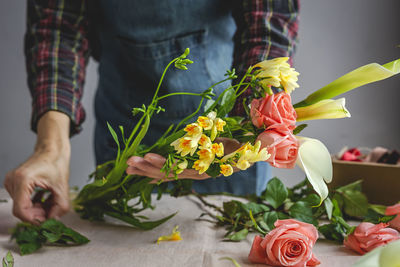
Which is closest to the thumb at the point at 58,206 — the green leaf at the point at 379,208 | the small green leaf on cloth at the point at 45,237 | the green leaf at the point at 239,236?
the small green leaf on cloth at the point at 45,237

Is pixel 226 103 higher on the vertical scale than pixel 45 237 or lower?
higher

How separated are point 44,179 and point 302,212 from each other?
45 centimetres

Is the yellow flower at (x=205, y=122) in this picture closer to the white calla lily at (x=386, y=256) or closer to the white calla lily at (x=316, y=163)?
the white calla lily at (x=316, y=163)

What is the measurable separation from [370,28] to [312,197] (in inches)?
67.0

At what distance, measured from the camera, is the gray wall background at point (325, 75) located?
6.94ft

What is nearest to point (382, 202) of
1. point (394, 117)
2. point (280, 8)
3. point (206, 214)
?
point (206, 214)

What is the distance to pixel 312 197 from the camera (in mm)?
672

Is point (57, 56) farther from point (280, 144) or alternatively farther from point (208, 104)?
point (280, 144)

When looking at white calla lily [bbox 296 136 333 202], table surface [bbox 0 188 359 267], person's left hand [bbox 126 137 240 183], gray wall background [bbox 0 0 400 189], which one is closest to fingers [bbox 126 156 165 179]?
person's left hand [bbox 126 137 240 183]

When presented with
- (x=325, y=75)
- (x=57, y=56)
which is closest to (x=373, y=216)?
(x=57, y=56)

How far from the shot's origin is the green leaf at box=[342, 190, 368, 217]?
2.40ft

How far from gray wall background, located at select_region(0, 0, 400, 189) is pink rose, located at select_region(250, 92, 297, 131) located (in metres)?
1.67

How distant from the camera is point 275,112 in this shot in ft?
1.75

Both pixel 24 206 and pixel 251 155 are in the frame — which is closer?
pixel 251 155
